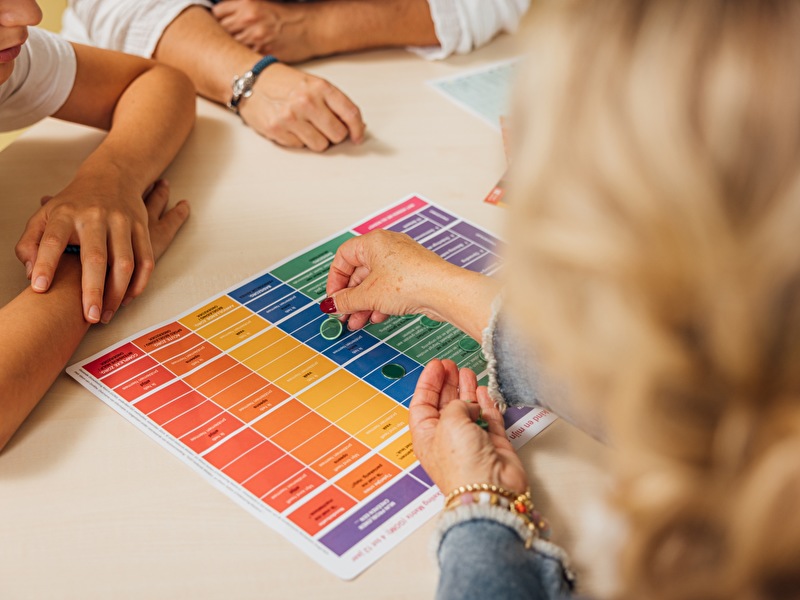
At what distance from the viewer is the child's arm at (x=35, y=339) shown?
837 mm

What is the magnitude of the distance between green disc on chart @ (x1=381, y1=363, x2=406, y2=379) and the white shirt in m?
0.76

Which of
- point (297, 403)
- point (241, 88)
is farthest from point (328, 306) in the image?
point (241, 88)

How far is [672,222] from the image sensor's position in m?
0.47

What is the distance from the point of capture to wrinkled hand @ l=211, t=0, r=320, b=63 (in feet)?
4.91

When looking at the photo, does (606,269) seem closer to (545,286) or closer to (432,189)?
(545,286)

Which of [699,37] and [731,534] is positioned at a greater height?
[699,37]

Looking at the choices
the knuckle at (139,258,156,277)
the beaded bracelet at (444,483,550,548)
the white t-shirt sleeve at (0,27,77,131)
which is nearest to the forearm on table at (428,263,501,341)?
the beaded bracelet at (444,483,550,548)

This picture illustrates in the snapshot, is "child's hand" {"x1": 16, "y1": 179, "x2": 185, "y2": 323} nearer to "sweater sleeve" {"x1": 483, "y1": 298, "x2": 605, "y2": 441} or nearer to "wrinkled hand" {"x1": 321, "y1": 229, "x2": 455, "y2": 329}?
"wrinkled hand" {"x1": 321, "y1": 229, "x2": 455, "y2": 329}

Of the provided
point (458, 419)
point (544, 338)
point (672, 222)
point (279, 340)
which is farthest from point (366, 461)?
point (672, 222)

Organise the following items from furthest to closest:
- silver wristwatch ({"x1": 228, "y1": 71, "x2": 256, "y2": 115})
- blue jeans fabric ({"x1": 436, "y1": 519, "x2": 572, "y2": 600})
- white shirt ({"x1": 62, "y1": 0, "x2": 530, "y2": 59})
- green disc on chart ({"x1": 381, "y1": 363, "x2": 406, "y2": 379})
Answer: white shirt ({"x1": 62, "y1": 0, "x2": 530, "y2": 59}), silver wristwatch ({"x1": 228, "y1": 71, "x2": 256, "y2": 115}), green disc on chart ({"x1": 381, "y1": 363, "x2": 406, "y2": 379}), blue jeans fabric ({"x1": 436, "y1": 519, "x2": 572, "y2": 600})

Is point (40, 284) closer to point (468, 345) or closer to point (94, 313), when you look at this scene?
point (94, 313)

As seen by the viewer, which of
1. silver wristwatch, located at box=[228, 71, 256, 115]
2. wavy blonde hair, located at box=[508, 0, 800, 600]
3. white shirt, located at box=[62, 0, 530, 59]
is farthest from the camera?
white shirt, located at box=[62, 0, 530, 59]

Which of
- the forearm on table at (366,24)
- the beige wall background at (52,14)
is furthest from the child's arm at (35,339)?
the beige wall background at (52,14)

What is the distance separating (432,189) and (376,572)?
651 mm
